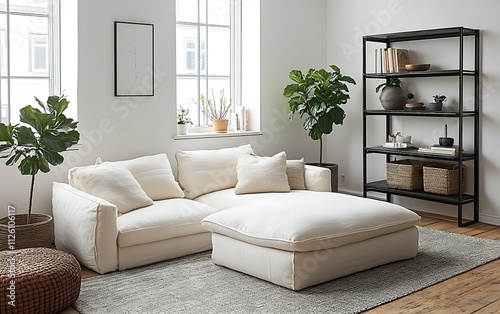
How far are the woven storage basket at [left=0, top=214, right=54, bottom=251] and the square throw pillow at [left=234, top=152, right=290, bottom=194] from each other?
1.62m

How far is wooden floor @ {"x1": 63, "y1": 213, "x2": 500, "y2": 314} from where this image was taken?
11.5 feet

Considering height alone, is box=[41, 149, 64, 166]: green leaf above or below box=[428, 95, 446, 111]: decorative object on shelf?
below

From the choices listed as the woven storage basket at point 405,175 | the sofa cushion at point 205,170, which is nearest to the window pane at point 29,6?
the sofa cushion at point 205,170

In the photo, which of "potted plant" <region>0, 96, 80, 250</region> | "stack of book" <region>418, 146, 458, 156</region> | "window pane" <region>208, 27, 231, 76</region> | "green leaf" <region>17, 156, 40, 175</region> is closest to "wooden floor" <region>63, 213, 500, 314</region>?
"potted plant" <region>0, 96, 80, 250</region>

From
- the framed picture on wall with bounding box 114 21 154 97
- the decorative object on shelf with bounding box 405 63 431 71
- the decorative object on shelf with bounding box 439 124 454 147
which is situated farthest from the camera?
the decorative object on shelf with bounding box 405 63 431 71

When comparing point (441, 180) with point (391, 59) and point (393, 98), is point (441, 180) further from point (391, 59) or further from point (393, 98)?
point (391, 59)

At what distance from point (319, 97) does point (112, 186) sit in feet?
7.73

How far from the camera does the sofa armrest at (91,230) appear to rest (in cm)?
410

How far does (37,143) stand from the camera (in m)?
4.18

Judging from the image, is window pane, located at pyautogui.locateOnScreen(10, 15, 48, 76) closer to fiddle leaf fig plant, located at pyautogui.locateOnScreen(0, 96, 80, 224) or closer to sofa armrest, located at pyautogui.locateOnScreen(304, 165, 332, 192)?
fiddle leaf fig plant, located at pyautogui.locateOnScreen(0, 96, 80, 224)

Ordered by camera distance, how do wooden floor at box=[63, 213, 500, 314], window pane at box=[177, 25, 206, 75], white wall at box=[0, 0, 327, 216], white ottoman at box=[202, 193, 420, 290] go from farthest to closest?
window pane at box=[177, 25, 206, 75], white wall at box=[0, 0, 327, 216], white ottoman at box=[202, 193, 420, 290], wooden floor at box=[63, 213, 500, 314]

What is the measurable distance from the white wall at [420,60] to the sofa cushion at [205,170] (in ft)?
5.41

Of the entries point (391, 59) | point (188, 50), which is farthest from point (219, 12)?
point (391, 59)

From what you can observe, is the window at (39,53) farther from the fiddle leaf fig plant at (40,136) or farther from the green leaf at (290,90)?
the green leaf at (290,90)
